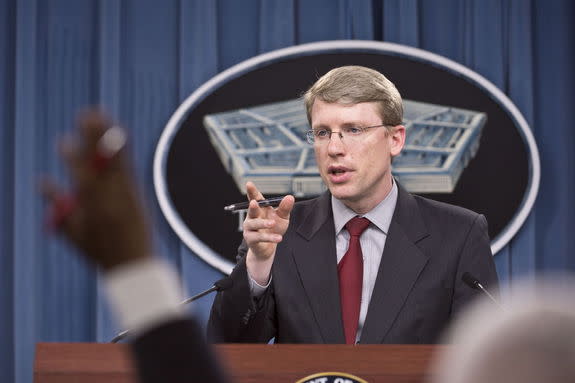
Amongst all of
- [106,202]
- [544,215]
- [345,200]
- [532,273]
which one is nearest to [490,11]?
[544,215]

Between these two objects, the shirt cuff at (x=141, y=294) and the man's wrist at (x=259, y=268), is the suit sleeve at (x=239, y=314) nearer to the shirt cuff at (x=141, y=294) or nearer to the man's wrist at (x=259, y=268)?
the man's wrist at (x=259, y=268)

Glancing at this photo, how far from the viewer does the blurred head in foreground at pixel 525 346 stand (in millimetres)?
375

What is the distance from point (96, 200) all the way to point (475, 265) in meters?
1.69

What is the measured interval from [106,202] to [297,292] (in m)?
1.56

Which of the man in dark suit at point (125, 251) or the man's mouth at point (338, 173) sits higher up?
the man in dark suit at point (125, 251)

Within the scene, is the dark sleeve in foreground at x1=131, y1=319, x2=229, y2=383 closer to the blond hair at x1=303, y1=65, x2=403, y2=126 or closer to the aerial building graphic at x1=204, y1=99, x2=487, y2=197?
the blond hair at x1=303, y1=65, x2=403, y2=126

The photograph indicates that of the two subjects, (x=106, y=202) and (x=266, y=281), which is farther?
(x=266, y=281)

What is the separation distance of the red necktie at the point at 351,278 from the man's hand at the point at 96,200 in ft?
4.89

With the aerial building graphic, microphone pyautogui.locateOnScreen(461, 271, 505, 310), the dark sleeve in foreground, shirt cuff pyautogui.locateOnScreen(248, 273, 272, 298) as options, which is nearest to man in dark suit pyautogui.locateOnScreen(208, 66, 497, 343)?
shirt cuff pyautogui.locateOnScreen(248, 273, 272, 298)

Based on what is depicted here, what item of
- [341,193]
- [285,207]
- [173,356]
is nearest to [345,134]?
[341,193]

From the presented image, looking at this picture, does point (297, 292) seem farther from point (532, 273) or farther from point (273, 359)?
point (532, 273)

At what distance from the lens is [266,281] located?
176 cm

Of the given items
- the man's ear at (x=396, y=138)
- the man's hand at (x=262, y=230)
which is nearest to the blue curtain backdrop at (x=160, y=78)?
the man's ear at (x=396, y=138)

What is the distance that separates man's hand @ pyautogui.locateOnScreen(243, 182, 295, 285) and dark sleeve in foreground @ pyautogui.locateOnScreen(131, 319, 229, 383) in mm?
1046
